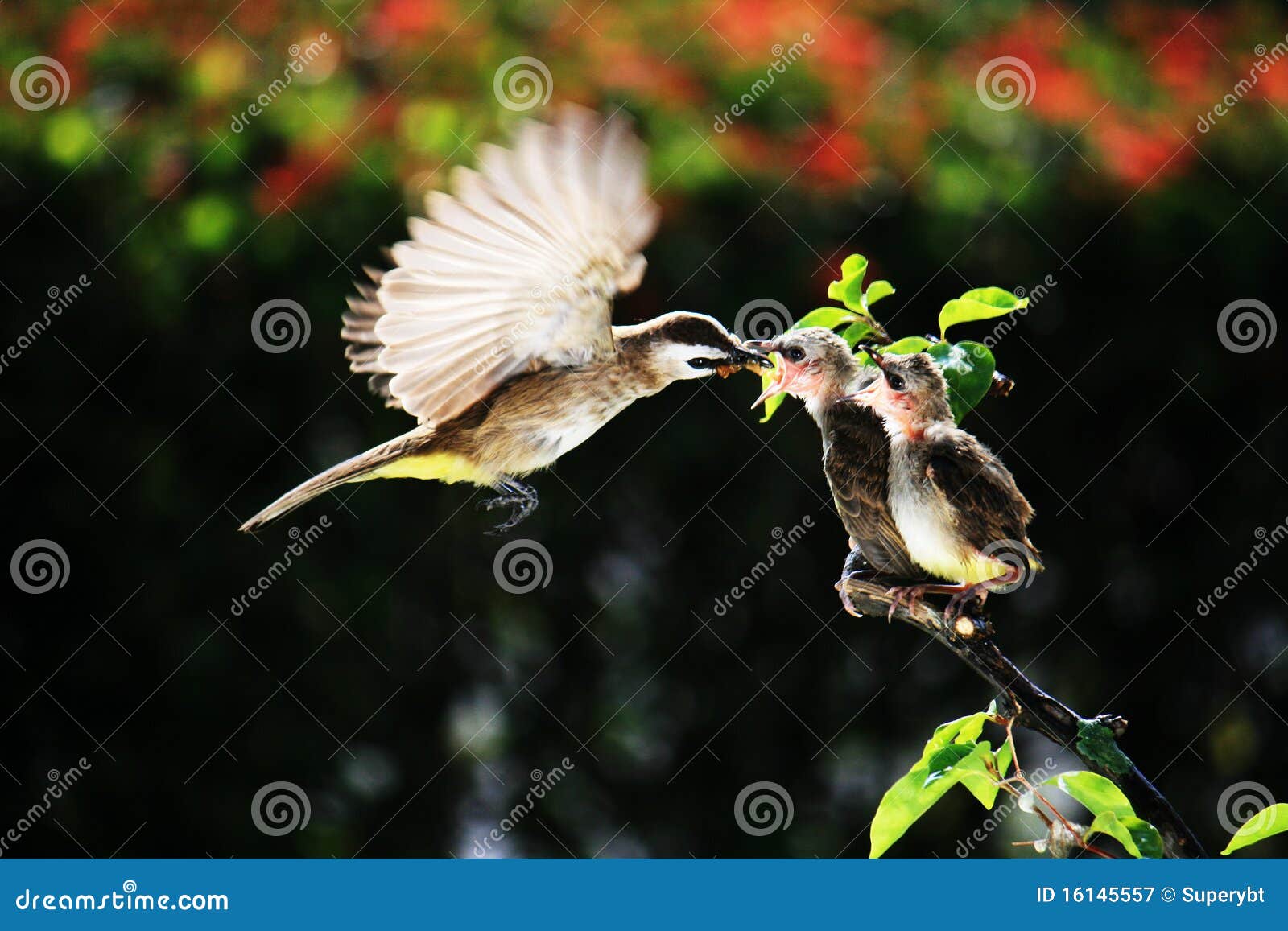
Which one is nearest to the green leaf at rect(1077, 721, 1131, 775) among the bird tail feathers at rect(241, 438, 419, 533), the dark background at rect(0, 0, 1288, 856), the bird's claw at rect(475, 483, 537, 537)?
the bird's claw at rect(475, 483, 537, 537)

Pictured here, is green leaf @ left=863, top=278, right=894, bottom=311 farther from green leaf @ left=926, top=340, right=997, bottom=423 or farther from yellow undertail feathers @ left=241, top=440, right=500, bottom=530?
yellow undertail feathers @ left=241, top=440, right=500, bottom=530

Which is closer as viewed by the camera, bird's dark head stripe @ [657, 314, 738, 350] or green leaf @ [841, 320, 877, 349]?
bird's dark head stripe @ [657, 314, 738, 350]

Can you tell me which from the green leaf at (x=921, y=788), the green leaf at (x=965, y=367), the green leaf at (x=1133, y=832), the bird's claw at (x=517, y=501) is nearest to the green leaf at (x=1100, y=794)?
the green leaf at (x=1133, y=832)

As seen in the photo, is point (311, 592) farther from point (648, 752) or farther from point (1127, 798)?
point (1127, 798)

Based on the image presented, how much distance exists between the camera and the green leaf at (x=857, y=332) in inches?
56.4

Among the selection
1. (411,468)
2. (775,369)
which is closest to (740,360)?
(775,369)

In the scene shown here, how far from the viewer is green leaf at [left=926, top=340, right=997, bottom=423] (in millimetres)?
1410

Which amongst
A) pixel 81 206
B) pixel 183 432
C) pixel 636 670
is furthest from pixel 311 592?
pixel 81 206

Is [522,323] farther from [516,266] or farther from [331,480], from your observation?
[331,480]

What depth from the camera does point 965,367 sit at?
1.41 metres

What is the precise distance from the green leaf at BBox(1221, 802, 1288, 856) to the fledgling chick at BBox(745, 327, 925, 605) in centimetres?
47

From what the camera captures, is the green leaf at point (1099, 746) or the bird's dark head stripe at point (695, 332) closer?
the bird's dark head stripe at point (695, 332)

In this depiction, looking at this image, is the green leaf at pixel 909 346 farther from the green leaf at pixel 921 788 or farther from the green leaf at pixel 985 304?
the green leaf at pixel 921 788

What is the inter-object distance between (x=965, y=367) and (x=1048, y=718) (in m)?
0.39
